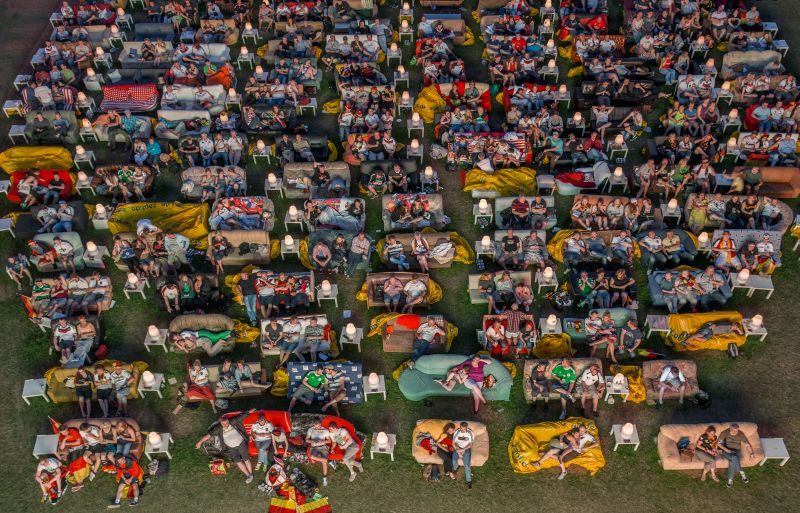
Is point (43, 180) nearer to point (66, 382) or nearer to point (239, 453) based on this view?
point (66, 382)

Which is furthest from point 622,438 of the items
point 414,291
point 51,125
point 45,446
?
point 51,125

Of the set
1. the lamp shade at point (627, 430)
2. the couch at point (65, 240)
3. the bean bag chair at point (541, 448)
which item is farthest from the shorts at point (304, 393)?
the couch at point (65, 240)

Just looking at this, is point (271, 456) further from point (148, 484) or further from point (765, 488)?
point (765, 488)

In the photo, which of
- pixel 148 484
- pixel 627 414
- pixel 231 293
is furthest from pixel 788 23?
pixel 148 484

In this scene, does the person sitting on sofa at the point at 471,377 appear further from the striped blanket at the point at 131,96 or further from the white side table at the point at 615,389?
the striped blanket at the point at 131,96

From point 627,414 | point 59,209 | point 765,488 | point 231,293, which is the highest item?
point 59,209
